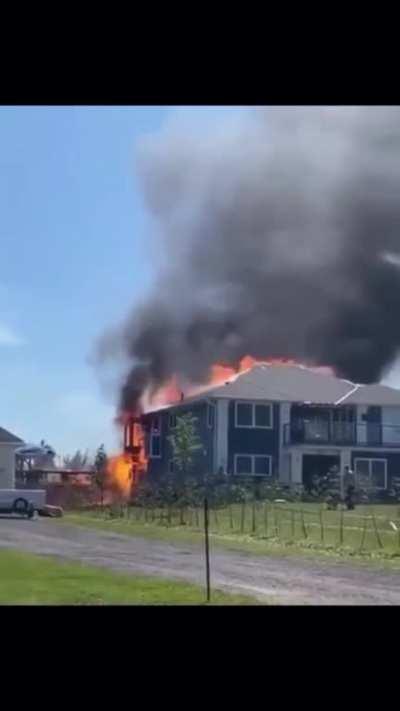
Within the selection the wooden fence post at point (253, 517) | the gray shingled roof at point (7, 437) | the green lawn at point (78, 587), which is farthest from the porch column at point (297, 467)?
the gray shingled roof at point (7, 437)

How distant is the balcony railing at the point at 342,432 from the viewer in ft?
22.0

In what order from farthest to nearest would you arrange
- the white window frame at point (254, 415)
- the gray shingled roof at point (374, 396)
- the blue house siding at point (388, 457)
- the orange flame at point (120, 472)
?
the gray shingled roof at point (374, 396) < the blue house siding at point (388, 457) < the white window frame at point (254, 415) < the orange flame at point (120, 472)

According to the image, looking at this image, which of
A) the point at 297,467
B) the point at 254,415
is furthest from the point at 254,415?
the point at 297,467

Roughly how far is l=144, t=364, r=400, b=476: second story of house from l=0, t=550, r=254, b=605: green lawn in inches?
28.1

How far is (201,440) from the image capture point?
6547 millimetres

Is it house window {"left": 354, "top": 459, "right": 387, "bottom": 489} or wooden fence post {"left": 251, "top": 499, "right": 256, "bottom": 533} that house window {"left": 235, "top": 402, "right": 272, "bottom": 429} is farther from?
house window {"left": 354, "top": 459, "right": 387, "bottom": 489}

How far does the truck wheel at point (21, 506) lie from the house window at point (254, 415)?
4.34ft

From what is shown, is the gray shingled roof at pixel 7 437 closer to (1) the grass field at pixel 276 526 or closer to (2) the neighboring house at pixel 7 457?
(2) the neighboring house at pixel 7 457

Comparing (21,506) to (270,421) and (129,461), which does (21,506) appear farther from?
(270,421)
